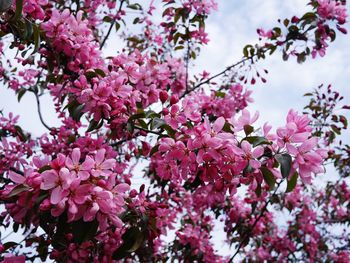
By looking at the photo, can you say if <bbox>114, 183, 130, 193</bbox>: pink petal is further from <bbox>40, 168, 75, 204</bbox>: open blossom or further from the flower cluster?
the flower cluster

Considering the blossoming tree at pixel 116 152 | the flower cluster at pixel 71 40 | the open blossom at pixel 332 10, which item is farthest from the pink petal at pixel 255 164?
the open blossom at pixel 332 10

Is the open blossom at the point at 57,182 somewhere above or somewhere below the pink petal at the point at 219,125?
below

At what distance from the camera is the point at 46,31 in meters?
1.88

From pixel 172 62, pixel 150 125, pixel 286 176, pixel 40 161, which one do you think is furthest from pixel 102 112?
pixel 172 62

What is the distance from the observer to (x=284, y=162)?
1294 millimetres

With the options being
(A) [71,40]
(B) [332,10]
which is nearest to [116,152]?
(A) [71,40]

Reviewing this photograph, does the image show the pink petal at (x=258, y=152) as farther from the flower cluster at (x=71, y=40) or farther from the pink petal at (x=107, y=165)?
the flower cluster at (x=71, y=40)

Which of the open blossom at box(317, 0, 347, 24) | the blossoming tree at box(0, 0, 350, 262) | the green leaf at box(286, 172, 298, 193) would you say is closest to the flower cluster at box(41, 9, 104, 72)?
the blossoming tree at box(0, 0, 350, 262)

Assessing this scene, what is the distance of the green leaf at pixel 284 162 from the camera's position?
1268 millimetres

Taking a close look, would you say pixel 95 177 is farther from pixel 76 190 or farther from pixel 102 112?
pixel 102 112

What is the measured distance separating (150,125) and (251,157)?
1.53 ft

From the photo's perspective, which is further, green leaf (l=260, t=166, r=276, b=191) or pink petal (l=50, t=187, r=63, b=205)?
green leaf (l=260, t=166, r=276, b=191)

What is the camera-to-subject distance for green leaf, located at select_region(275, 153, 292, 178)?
127cm

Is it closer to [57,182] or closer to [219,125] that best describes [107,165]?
[57,182]
